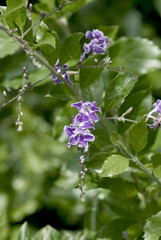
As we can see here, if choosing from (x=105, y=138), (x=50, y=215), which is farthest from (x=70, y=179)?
(x=50, y=215)

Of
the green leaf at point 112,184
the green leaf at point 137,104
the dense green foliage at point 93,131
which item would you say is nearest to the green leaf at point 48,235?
the dense green foliage at point 93,131

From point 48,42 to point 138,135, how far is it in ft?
1.20

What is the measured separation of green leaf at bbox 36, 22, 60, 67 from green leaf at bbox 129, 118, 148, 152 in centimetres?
32

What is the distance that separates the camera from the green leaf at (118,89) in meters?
→ 1.27

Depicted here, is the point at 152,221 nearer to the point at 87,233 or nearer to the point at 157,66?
the point at 87,233

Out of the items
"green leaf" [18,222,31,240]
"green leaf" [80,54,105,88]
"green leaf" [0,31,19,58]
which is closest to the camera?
"green leaf" [80,54,105,88]

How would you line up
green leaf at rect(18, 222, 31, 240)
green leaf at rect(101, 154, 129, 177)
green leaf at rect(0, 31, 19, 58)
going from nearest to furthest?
green leaf at rect(101, 154, 129, 177) → green leaf at rect(18, 222, 31, 240) → green leaf at rect(0, 31, 19, 58)

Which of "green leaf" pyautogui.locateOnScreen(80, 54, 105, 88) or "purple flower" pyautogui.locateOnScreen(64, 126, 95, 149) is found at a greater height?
"green leaf" pyautogui.locateOnScreen(80, 54, 105, 88)

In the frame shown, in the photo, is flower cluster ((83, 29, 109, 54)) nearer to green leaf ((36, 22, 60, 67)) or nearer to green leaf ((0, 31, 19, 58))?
green leaf ((36, 22, 60, 67))

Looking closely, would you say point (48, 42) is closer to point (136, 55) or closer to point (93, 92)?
point (93, 92)

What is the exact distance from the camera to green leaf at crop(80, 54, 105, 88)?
4.03 ft

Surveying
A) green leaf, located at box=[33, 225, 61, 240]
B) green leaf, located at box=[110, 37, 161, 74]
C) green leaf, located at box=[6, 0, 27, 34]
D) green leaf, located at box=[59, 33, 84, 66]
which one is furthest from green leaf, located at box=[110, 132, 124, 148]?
green leaf, located at box=[110, 37, 161, 74]

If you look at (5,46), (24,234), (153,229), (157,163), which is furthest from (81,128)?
(5,46)

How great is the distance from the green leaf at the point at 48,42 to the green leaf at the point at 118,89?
21cm
